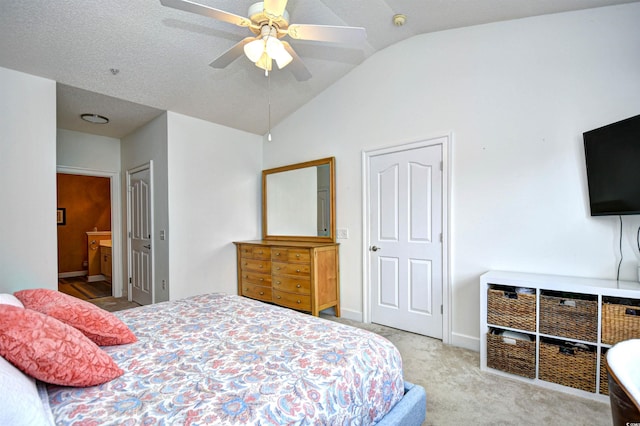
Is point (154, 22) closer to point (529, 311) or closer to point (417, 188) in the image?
point (417, 188)

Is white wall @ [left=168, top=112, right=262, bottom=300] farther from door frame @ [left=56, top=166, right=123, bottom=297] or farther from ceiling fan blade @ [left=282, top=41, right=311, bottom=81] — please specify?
ceiling fan blade @ [left=282, top=41, right=311, bottom=81]

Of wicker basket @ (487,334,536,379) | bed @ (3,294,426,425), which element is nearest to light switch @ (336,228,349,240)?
wicker basket @ (487,334,536,379)

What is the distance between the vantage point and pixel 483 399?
80.4 inches

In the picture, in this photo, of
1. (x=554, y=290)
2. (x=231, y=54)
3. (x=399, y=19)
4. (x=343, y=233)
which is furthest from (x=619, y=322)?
(x=231, y=54)

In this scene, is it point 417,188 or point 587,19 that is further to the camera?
point 417,188

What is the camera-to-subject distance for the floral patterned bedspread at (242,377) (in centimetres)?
98

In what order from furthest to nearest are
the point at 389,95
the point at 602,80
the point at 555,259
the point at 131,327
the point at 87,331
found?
the point at 389,95 < the point at 555,259 < the point at 602,80 < the point at 131,327 < the point at 87,331

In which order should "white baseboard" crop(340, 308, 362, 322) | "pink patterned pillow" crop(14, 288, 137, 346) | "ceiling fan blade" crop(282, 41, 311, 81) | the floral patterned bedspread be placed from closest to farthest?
1. the floral patterned bedspread
2. "pink patterned pillow" crop(14, 288, 137, 346)
3. "ceiling fan blade" crop(282, 41, 311, 81)
4. "white baseboard" crop(340, 308, 362, 322)

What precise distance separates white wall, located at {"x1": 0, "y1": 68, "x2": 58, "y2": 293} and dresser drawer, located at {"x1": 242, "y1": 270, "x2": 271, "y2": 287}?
6.51 ft

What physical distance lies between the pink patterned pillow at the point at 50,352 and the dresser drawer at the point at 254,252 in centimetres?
271

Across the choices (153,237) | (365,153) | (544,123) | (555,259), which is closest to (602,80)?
(544,123)

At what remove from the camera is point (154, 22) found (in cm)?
253

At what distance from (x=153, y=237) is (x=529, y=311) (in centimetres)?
409

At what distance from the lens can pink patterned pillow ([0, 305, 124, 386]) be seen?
99 cm
